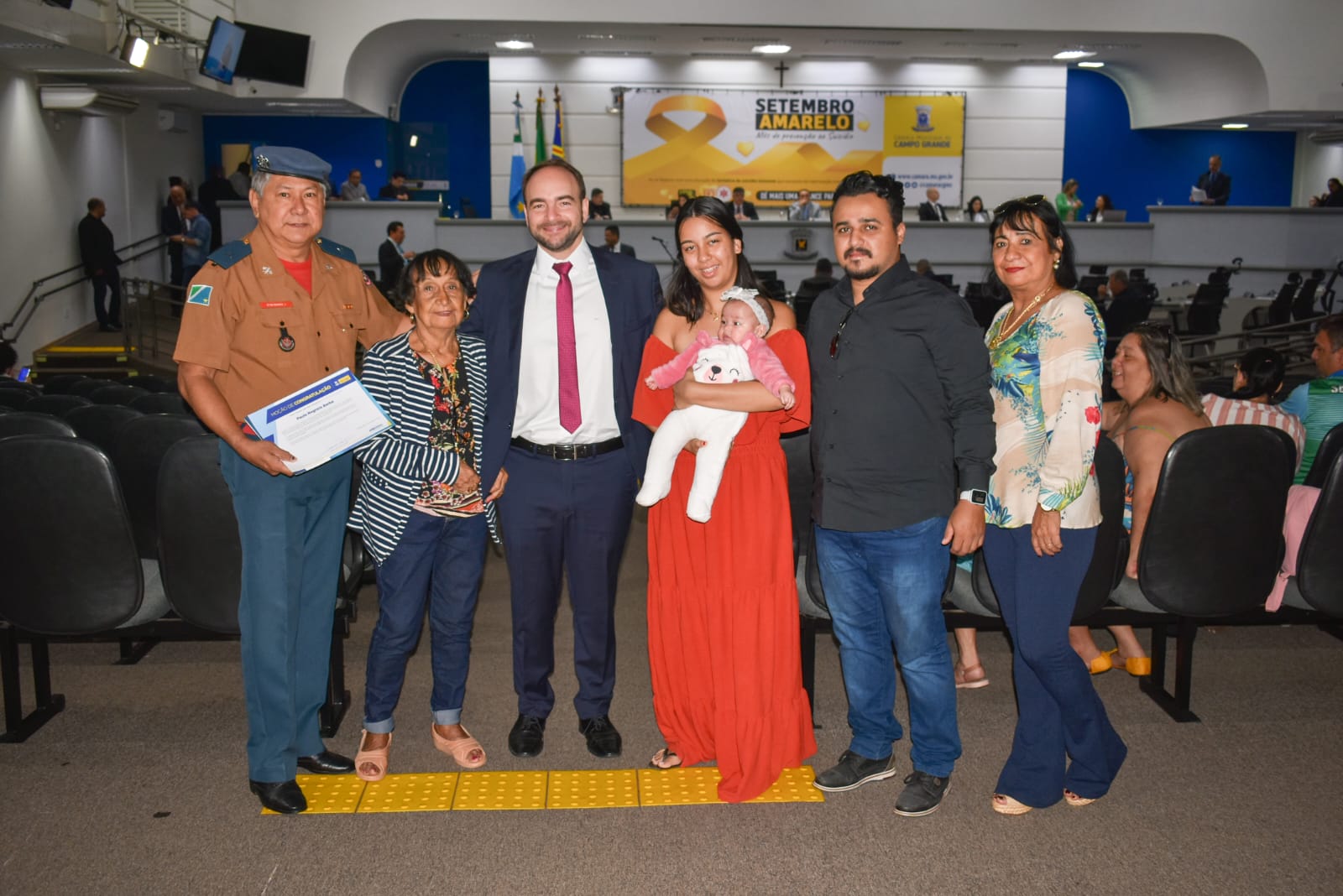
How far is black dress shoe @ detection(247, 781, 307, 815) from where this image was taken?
3.03 m

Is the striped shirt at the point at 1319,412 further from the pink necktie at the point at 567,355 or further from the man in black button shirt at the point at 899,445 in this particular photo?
the pink necktie at the point at 567,355

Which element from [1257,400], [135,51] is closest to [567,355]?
[1257,400]

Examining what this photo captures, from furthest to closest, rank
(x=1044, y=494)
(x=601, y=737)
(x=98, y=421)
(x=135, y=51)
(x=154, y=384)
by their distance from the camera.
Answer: (x=135, y=51)
(x=154, y=384)
(x=98, y=421)
(x=601, y=737)
(x=1044, y=494)

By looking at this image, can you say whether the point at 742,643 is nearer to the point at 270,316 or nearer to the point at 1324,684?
the point at 270,316

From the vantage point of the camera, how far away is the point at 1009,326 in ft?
9.70

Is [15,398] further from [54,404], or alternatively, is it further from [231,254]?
[231,254]

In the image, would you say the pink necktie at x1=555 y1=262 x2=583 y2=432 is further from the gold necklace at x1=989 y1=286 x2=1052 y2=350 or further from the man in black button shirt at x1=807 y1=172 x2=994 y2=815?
the gold necklace at x1=989 y1=286 x2=1052 y2=350

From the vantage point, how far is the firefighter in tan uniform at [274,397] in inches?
114

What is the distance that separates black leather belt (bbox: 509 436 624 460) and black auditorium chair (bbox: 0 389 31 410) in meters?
3.25

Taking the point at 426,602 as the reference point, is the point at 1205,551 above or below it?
above

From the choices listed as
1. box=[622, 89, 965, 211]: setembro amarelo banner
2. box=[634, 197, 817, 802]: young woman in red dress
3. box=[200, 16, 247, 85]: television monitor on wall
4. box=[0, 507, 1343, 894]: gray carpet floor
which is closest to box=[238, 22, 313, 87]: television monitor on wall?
box=[200, 16, 247, 85]: television monitor on wall

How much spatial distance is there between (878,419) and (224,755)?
233 centimetres

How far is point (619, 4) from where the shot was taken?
47.2ft

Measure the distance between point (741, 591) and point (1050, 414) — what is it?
3.26ft
